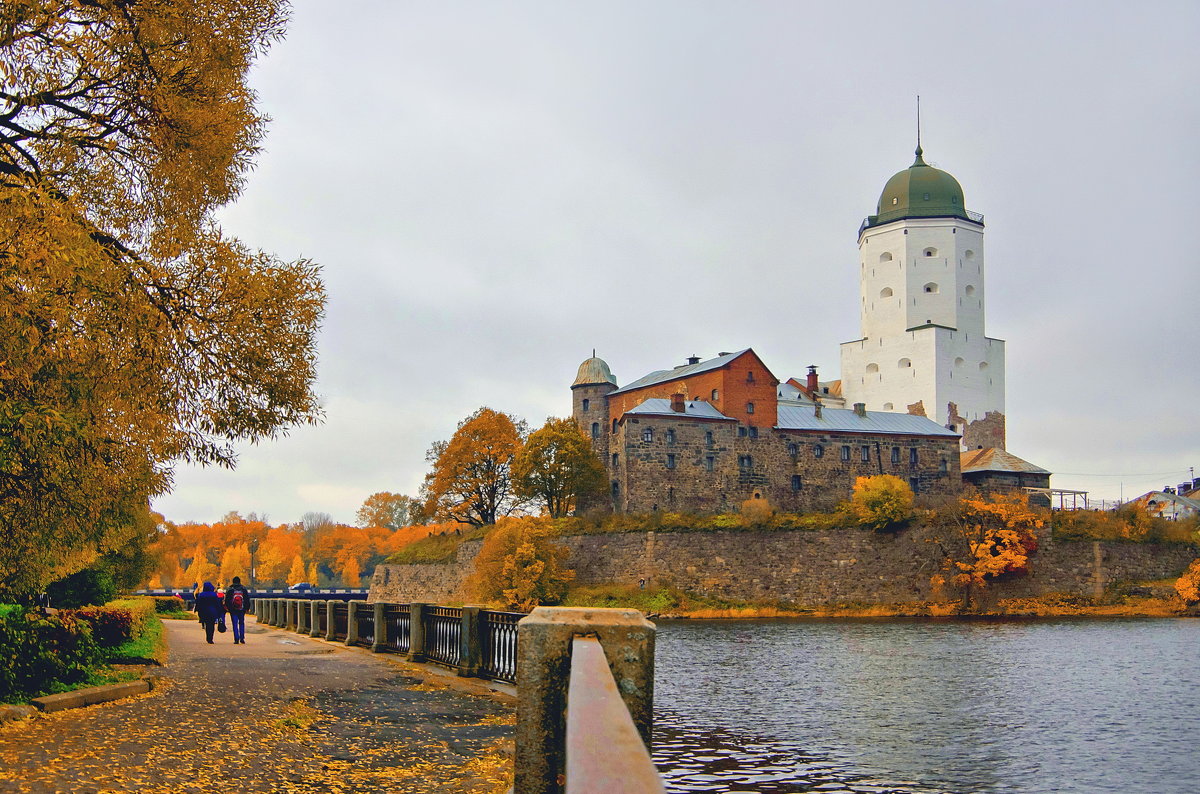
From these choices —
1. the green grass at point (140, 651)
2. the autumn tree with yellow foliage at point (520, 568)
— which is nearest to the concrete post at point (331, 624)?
the green grass at point (140, 651)

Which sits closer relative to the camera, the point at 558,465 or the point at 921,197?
the point at 558,465

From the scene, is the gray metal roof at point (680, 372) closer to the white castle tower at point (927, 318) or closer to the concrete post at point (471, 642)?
the white castle tower at point (927, 318)

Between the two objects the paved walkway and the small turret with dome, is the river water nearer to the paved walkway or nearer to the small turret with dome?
the paved walkway

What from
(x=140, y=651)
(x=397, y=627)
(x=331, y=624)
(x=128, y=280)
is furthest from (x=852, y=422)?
(x=128, y=280)

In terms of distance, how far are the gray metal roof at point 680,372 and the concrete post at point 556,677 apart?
2484 inches

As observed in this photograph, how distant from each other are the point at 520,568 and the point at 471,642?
4312 cm

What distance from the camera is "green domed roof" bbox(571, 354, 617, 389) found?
73.1 metres

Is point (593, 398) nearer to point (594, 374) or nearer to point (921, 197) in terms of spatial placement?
point (594, 374)

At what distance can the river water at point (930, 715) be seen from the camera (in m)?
15.5

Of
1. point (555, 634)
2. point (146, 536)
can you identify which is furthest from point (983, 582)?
point (555, 634)

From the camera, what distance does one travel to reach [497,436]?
71312 mm

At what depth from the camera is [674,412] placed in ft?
215

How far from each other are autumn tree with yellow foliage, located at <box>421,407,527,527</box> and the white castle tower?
103 ft

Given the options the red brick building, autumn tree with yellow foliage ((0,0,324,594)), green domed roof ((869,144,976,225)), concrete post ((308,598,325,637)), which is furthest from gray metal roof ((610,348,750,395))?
autumn tree with yellow foliage ((0,0,324,594))
